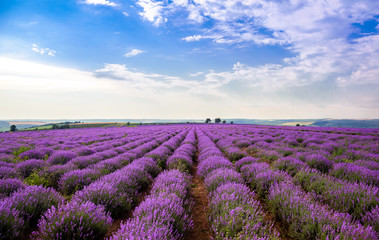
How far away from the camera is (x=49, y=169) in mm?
5012

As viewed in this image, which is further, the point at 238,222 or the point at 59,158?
the point at 59,158

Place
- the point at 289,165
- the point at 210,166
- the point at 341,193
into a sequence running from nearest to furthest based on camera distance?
1. the point at 341,193
2. the point at 210,166
3. the point at 289,165

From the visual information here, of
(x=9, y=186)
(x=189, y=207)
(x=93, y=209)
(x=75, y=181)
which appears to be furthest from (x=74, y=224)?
(x=9, y=186)

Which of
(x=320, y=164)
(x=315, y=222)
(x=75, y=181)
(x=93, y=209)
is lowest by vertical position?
(x=320, y=164)

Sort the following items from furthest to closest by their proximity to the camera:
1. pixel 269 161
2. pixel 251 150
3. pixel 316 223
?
1. pixel 251 150
2. pixel 269 161
3. pixel 316 223

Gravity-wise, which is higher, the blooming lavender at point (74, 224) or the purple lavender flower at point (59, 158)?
the blooming lavender at point (74, 224)

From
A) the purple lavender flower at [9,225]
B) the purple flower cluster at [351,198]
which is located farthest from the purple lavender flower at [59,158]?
the purple flower cluster at [351,198]

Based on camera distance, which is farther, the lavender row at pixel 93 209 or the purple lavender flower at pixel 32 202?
the purple lavender flower at pixel 32 202

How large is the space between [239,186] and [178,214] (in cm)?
147

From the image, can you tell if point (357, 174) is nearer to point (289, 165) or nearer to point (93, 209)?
point (289, 165)

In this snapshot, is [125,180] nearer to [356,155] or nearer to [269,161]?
[269,161]

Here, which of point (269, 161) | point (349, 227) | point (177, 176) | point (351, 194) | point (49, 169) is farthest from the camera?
point (269, 161)

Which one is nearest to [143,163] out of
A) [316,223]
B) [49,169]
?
[49,169]

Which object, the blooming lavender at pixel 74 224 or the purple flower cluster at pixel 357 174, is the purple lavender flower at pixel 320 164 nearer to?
the purple flower cluster at pixel 357 174
